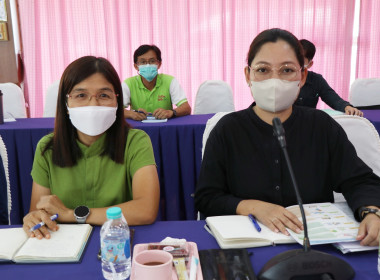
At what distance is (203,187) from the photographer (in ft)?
4.11

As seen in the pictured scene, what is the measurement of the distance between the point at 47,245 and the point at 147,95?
2449 mm

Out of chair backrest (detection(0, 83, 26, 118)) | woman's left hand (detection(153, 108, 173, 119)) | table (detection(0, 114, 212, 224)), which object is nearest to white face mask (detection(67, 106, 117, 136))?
table (detection(0, 114, 212, 224))

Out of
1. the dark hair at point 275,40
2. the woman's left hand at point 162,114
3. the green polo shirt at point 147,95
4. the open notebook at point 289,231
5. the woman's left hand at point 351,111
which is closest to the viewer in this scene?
the open notebook at point 289,231

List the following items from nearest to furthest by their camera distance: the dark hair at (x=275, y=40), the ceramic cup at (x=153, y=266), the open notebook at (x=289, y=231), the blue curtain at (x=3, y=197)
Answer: the ceramic cup at (x=153, y=266) < the open notebook at (x=289, y=231) < the dark hair at (x=275, y=40) < the blue curtain at (x=3, y=197)

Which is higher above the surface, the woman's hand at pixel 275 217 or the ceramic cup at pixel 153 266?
the ceramic cup at pixel 153 266

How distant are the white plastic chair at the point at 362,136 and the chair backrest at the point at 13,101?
9.23ft

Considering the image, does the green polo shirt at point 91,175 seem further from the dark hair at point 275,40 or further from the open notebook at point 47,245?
the dark hair at point 275,40

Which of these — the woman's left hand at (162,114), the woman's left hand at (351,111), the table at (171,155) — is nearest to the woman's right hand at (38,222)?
the table at (171,155)

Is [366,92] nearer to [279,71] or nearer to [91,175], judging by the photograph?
[279,71]

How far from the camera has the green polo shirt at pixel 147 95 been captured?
10.8ft

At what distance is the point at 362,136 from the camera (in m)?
1.44

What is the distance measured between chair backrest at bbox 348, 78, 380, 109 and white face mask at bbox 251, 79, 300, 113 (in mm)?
2447

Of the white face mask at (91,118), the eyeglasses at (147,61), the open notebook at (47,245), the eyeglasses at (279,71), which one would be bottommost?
the open notebook at (47,245)

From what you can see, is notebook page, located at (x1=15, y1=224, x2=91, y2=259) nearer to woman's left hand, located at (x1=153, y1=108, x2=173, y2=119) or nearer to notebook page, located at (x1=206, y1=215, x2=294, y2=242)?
notebook page, located at (x1=206, y1=215, x2=294, y2=242)
